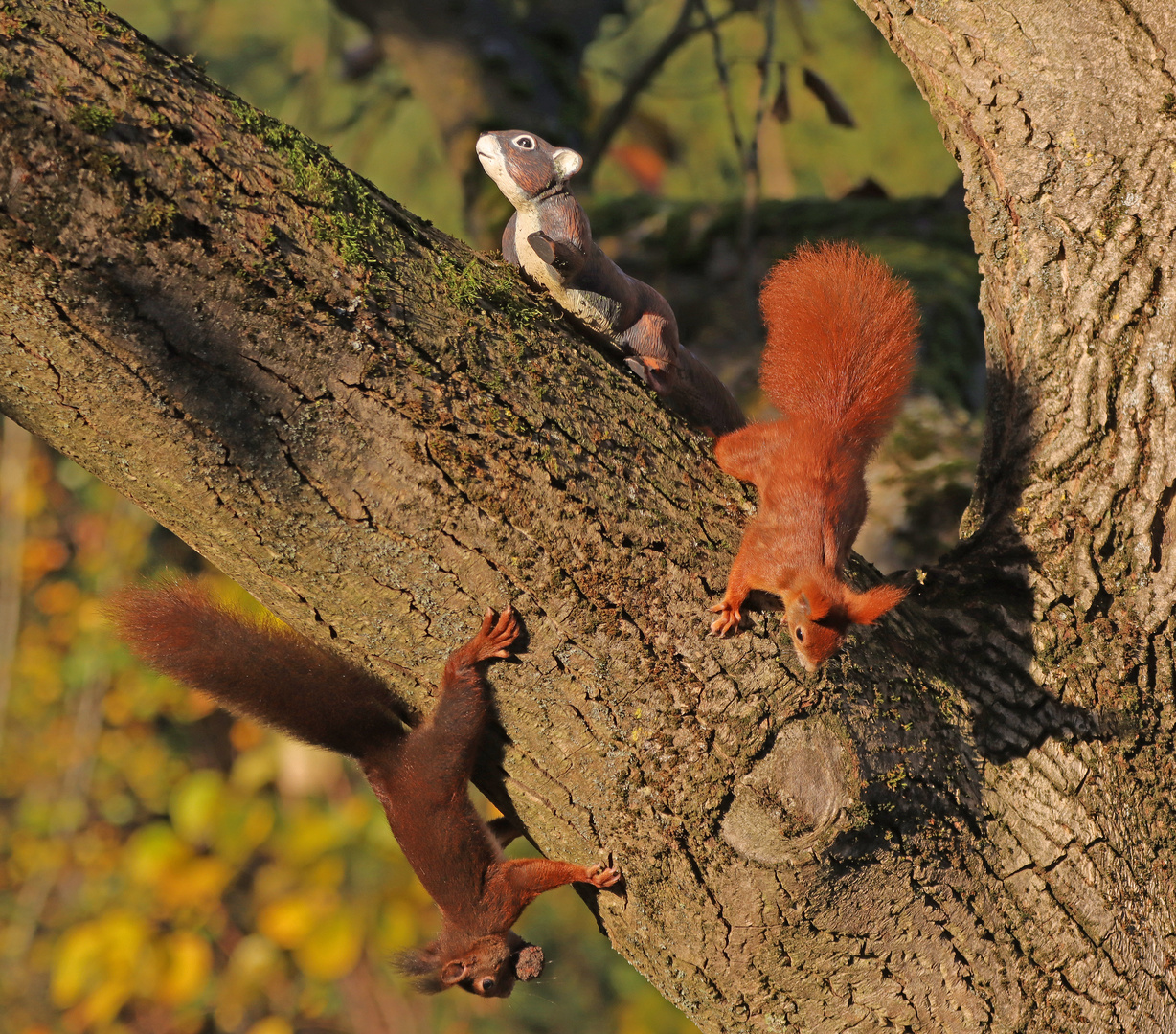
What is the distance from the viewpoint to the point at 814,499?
1.92 m

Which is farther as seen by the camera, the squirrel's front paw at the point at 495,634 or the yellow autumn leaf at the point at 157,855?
the yellow autumn leaf at the point at 157,855

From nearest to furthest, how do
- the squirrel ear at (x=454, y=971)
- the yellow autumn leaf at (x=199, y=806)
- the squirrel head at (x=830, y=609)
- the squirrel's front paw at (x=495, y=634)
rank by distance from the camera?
the squirrel's front paw at (x=495, y=634) < the squirrel head at (x=830, y=609) < the squirrel ear at (x=454, y=971) < the yellow autumn leaf at (x=199, y=806)

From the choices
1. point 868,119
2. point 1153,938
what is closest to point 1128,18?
point 1153,938

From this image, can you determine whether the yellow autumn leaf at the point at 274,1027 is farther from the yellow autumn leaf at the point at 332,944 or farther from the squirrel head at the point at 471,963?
the squirrel head at the point at 471,963

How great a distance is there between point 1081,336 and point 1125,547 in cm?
45

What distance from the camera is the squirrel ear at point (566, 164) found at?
7.13 feet

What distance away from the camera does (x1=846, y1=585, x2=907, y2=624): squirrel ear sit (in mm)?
1769

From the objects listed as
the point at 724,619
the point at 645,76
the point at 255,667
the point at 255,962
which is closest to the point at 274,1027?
the point at 255,962

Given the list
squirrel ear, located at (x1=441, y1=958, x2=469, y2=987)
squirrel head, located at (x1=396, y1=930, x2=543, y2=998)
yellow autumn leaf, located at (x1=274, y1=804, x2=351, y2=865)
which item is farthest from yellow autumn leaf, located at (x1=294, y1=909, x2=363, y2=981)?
squirrel ear, located at (x1=441, y1=958, x2=469, y2=987)

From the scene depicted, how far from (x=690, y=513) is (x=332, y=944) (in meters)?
2.52

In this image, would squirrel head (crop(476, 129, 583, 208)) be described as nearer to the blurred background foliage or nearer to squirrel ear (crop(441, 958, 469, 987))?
the blurred background foliage

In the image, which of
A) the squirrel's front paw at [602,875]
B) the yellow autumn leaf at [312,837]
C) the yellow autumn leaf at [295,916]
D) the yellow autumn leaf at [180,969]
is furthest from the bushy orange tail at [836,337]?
the yellow autumn leaf at [180,969]

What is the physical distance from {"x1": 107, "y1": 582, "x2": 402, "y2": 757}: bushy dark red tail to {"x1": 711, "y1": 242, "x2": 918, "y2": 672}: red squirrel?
0.85m

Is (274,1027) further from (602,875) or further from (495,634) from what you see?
(495,634)
